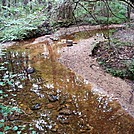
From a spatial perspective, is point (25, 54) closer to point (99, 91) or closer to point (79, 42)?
point (79, 42)

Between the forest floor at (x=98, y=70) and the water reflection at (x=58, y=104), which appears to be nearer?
the water reflection at (x=58, y=104)

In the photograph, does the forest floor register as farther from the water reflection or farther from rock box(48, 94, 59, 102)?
rock box(48, 94, 59, 102)

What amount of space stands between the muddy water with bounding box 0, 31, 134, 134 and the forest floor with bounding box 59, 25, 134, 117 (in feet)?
0.77

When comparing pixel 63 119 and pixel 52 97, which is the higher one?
pixel 52 97

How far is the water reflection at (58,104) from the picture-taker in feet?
12.8

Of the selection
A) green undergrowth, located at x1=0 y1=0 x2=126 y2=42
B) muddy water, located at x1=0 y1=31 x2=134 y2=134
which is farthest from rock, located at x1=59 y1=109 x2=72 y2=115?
green undergrowth, located at x1=0 y1=0 x2=126 y2=42

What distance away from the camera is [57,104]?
4.58 m

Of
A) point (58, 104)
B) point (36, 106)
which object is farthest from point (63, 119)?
point (36, 106)

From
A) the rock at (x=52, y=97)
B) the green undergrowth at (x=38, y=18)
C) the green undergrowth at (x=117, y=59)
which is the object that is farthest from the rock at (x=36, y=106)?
the green undergrowth at (x=117, y=59)

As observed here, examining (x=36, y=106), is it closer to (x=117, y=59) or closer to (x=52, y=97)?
(x=52, y=97)

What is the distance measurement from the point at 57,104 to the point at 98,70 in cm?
214

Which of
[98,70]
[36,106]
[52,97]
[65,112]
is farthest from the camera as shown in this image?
[98,70]

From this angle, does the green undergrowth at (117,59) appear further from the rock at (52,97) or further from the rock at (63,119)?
the rock at (63,119)

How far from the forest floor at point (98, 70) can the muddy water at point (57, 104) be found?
0.77 ft
